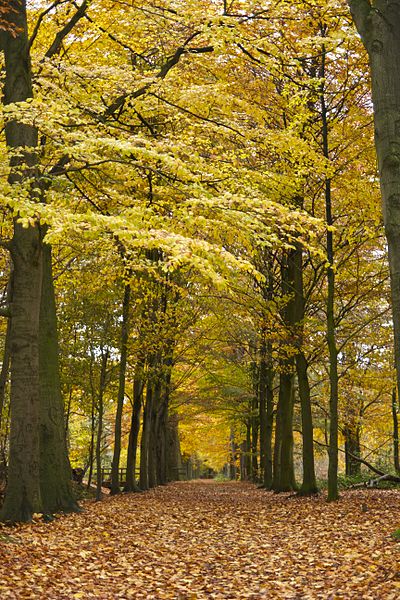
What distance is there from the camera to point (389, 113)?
6.49 m

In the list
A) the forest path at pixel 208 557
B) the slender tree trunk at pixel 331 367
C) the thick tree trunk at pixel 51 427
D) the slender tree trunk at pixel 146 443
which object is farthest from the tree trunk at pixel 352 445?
the thick tree trunk at pixel 51 427

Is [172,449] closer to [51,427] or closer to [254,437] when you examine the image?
[254,437]

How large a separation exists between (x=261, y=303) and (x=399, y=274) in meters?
11.2

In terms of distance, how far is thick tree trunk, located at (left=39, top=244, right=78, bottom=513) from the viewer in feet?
41.4

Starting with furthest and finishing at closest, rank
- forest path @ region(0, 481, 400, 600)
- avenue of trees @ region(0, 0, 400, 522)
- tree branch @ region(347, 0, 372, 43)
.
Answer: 1. avenue of trees @ region(0, 0, 400, 522)
2. tree branch @ region(347, 0, 372, 43)
3. forest path @ region(0, 481, 400, 600)

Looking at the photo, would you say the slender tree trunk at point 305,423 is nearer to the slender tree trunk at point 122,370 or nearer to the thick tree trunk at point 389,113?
the slender tree trunk at point 122,370

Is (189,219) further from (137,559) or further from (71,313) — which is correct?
(71,313)

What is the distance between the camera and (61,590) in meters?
6.19

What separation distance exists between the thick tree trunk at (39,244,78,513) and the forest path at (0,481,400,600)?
2.17ft

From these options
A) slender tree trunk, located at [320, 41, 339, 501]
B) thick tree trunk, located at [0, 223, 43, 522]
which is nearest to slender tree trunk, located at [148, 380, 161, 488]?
slender tree trunk, located at [320, 41, 339, 501]

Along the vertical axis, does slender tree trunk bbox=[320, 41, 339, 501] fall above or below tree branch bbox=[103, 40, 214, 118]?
below

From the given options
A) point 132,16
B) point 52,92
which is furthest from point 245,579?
point 132,16

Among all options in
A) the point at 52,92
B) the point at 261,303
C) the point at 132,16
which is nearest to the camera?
the point at 52,92

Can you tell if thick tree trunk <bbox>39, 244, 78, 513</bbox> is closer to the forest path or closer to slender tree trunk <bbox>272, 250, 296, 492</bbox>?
the forest path
